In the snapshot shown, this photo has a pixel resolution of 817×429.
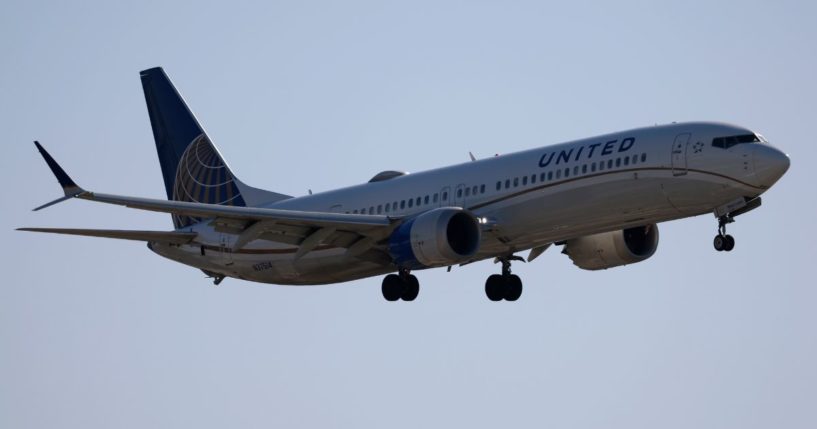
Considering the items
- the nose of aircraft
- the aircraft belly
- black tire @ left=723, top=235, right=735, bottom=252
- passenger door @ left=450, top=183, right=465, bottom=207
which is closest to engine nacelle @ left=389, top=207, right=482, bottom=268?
passenger door @ left=450, top=183, right=465, bottom=207

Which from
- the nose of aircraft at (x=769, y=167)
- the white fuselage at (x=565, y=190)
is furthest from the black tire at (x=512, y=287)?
the nose of aircraft at (x=769, y=167)

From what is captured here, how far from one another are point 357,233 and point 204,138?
42.9 feet

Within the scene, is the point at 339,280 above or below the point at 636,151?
below

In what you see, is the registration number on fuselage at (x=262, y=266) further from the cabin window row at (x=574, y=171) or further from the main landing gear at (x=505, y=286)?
the cabin window row at (x=574, y=171)

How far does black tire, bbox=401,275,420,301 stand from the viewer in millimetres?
58375

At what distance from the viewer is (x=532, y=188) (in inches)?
2162

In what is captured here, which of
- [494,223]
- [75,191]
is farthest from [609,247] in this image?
[75,191]

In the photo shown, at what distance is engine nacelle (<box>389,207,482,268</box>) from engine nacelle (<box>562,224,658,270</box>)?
20.6ft

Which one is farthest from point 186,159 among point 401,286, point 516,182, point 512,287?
point 516,182

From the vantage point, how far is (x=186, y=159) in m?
68.0

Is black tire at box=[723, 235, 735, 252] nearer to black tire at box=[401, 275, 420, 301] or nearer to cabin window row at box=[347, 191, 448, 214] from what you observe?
cabin window row at box=[347, 191, 448, 214]

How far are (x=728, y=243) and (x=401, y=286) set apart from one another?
37.5ft

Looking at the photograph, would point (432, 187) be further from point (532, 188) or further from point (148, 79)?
point (148, 79)

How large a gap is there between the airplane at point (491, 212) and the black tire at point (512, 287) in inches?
1.8
